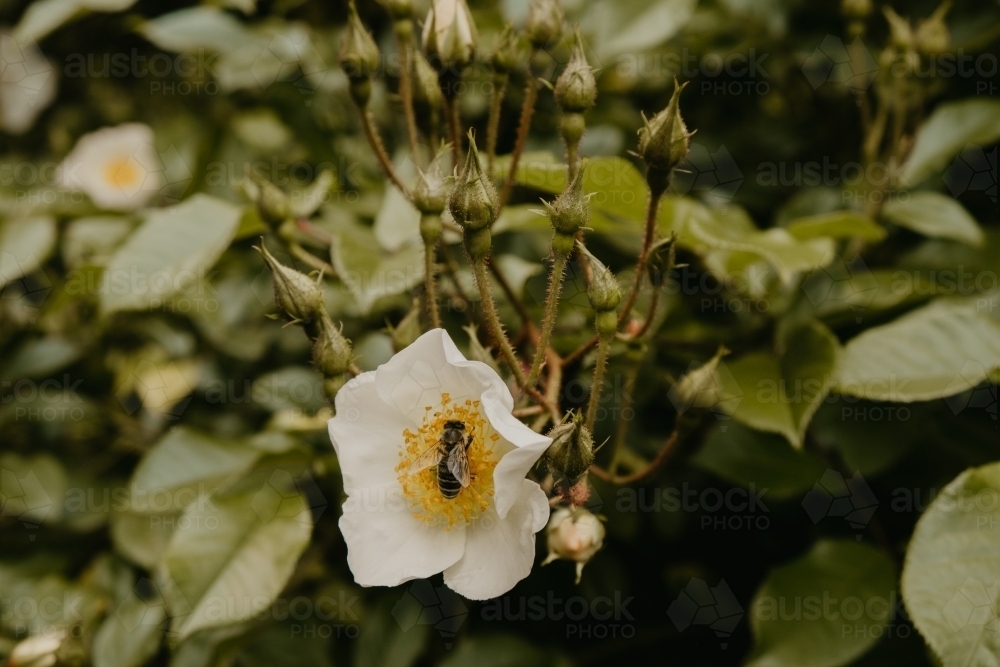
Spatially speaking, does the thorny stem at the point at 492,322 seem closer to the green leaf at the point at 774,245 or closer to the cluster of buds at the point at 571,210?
the cluster of buds at the point at 571,210

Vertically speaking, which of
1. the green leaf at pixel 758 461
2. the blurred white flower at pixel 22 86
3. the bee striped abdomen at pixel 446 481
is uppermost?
the bee striped abdomen at pixel 446 481

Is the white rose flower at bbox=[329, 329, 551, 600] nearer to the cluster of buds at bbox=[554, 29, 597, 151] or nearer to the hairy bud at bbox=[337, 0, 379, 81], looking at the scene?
the cluster of buds at bbox=[554, 29, 597, 151]

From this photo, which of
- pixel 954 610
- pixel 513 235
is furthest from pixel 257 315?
pixel 954 610

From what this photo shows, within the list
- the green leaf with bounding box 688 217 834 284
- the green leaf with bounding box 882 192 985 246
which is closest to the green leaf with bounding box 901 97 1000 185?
the green leaf with bounding box 882 192 985 246

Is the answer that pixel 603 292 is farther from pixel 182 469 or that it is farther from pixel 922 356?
pixel 182 469

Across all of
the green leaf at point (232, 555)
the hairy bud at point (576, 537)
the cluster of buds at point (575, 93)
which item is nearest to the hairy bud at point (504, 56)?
the cluster of buds at point (575, 93)

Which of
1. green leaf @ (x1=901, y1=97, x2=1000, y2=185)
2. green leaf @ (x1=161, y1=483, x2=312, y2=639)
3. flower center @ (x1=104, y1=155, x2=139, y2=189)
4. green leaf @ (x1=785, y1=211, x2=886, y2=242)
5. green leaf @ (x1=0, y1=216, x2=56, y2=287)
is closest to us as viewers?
green leaf @ (x1=161, y1=483, x2=312, y2=639)
